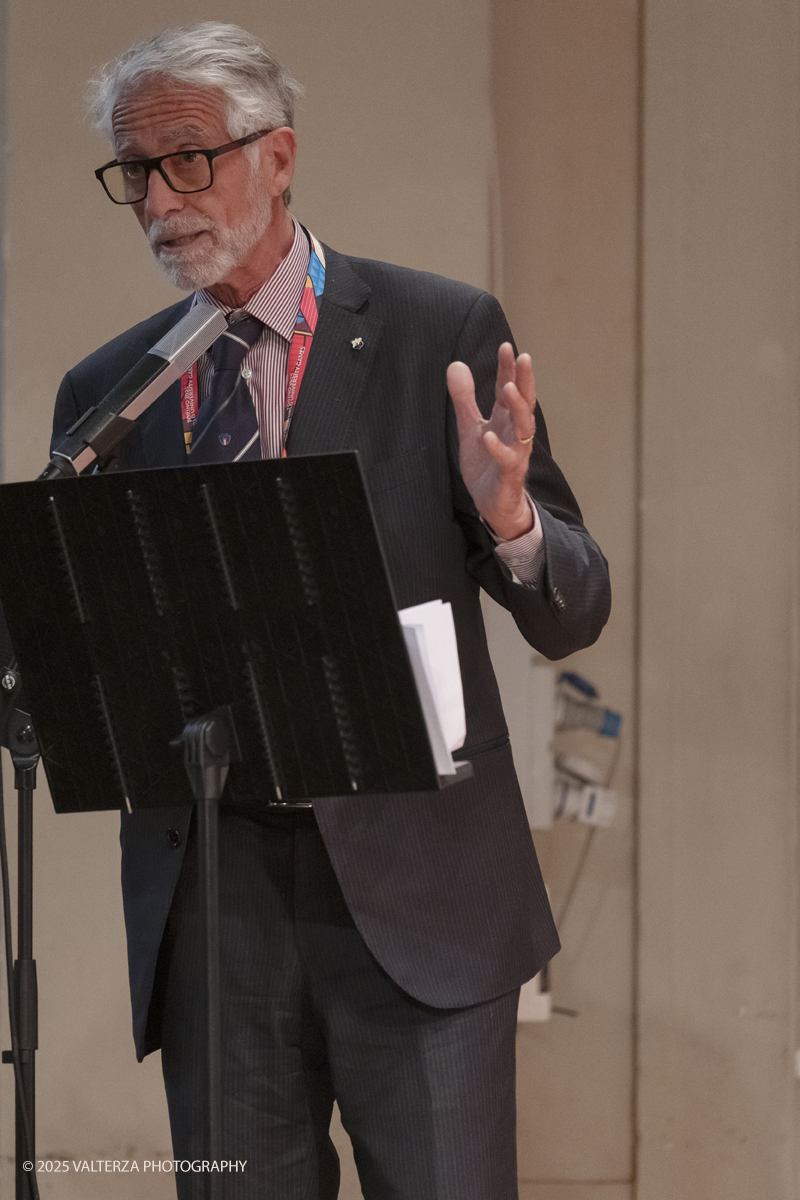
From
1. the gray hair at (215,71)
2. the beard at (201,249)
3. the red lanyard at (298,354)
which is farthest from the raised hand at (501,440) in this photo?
the gray hair at (215,71)

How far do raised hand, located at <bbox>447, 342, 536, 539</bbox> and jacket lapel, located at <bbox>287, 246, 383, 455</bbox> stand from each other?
0.76 feet

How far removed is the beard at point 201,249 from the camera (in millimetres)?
1480

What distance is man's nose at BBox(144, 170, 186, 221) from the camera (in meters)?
1.48

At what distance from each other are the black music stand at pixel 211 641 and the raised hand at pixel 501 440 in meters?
0.21

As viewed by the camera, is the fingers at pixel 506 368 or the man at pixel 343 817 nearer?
the fingers at pixel 506 368

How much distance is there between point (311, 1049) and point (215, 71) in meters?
1.14

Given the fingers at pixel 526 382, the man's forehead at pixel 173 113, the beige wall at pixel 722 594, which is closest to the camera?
the fingers at pixel 526 382

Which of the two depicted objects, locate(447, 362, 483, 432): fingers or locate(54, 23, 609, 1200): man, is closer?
locate(447, 362, 483, 432): fingers

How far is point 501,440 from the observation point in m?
1.22

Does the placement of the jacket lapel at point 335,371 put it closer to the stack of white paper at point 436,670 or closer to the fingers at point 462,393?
the fingers at point 462,393

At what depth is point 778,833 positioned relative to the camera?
2762mm

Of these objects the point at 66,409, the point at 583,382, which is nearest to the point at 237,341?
the point at 66,409

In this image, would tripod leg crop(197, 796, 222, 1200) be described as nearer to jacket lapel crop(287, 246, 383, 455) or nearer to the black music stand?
the black music stand

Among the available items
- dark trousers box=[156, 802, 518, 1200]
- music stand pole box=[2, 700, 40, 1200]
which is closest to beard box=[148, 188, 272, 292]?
music stand pole box=[2, 700, 40, 1200]
